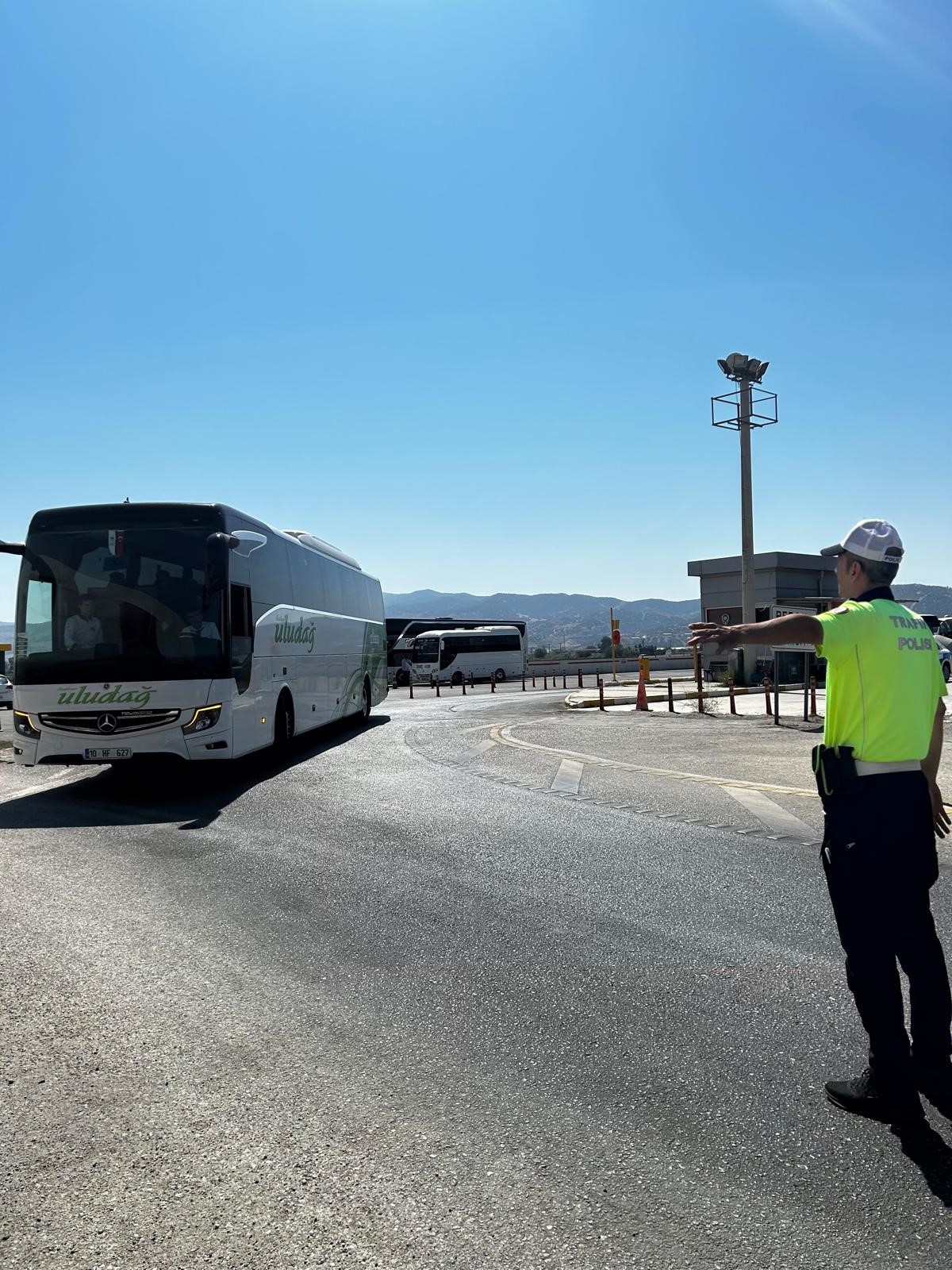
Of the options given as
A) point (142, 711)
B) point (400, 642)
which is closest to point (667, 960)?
point (142, 711)

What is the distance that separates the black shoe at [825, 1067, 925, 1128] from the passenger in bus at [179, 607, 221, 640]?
31.6 feet

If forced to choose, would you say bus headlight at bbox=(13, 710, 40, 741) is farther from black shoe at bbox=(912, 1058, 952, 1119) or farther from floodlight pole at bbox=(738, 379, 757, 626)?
floodlight pole at bbox=(738, 379, 757, 626)

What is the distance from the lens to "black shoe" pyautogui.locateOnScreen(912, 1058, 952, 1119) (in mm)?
3430

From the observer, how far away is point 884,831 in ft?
11.3

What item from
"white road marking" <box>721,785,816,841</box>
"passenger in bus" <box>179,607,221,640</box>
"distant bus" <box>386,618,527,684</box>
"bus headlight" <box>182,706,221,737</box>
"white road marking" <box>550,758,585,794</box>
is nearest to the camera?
"white road marking" <box>721,785,816,841</box>

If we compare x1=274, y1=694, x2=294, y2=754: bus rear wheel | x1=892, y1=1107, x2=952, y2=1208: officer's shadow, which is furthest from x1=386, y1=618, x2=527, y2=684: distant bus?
x1=892, y1=1107, x2=952, y2=1208: officer's shadow

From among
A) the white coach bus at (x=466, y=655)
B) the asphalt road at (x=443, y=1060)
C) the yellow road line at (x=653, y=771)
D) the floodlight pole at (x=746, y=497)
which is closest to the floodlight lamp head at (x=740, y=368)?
the floodlight pole at (x=746, y=497)

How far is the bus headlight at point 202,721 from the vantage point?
11805 millimetres

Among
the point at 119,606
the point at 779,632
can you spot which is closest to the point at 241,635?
the point at 119,606

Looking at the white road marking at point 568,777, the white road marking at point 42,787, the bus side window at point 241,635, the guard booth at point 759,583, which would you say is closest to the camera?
the white road marking at point 568,777

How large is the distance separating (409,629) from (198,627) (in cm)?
4826

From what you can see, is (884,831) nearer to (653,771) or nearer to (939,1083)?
(939,1083)

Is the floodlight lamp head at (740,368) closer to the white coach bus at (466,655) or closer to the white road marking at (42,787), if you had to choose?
the white coach bus at (466,655)

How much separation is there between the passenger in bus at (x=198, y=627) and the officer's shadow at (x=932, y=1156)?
9.96m
